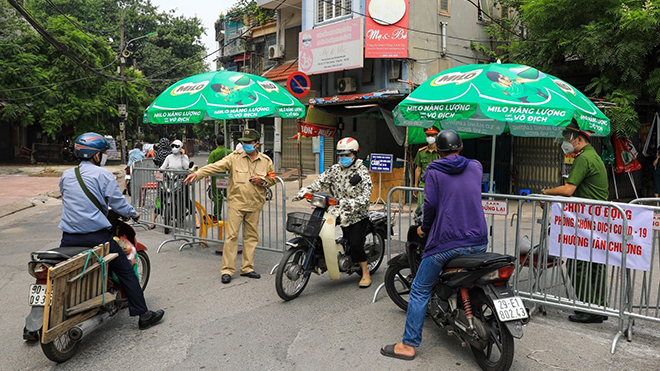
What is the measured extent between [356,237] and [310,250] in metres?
0.62

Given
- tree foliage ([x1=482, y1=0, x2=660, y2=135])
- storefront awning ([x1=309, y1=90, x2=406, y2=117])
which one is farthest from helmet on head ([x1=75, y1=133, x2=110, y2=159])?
tree foliage ([x1=482, y1=0, x2=660, y2=135])

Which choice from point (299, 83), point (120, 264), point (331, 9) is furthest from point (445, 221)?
point (331, 9)

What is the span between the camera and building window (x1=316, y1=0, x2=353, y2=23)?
1780cm

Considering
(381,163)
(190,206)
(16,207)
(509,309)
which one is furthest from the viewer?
(381,163)

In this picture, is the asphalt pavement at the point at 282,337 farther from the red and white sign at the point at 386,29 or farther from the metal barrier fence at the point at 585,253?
the red and white sign at the point at 386,29

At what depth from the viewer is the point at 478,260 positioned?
12.2 feet

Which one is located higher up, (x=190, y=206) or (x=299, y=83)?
(x=299, y=83)

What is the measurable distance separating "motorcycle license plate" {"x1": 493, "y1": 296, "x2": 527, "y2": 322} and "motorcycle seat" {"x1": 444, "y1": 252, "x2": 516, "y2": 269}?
0.28 meters

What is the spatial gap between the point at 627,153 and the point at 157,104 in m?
12.5

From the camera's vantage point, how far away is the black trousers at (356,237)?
584 cm

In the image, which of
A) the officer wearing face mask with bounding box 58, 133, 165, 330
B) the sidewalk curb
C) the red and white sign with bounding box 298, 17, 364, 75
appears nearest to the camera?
Result: the officer wearing face mask with bounding box 58, 133, 165, 330

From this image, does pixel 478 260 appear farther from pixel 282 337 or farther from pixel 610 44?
pixel 610 44

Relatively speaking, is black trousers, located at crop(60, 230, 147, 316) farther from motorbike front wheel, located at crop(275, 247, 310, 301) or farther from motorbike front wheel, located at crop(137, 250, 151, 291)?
motorbike front wheel, located at crop(275, 247, 310, 301)

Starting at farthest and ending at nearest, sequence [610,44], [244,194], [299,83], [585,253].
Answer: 1. [299,83]
2. [610,44]
3. [244,194]
4. [585,253]
